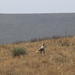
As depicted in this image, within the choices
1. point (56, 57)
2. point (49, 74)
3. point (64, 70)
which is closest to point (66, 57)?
point (56, 57)

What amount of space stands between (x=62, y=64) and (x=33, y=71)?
1.88 m

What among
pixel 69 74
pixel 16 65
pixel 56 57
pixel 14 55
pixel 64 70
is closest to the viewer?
pixel 69 74

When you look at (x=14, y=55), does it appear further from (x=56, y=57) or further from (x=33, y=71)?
(x=33, y=71)

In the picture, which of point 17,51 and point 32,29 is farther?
point 32,29

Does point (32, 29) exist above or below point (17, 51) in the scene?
below

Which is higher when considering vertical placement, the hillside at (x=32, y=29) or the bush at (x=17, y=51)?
the bush at (x=17, y=51)

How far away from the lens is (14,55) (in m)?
14.8

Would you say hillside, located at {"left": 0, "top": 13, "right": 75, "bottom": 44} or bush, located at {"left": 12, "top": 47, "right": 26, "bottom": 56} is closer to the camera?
bush, located at {"left": 12, "top": 47, "right": 26, "bottom": 56}

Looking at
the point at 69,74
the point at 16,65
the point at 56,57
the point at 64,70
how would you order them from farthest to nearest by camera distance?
the point at 56,57, the point at 16,65, the point at 64,70, the point at 69,74

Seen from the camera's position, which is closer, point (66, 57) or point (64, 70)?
point (64, 70)

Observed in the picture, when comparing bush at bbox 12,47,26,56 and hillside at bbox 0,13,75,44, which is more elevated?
bush at bbox 12,47,26,56

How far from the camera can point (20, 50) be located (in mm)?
15062

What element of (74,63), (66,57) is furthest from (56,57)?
(74,63)

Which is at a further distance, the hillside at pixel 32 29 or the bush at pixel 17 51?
the hillside at pixel 32 29
